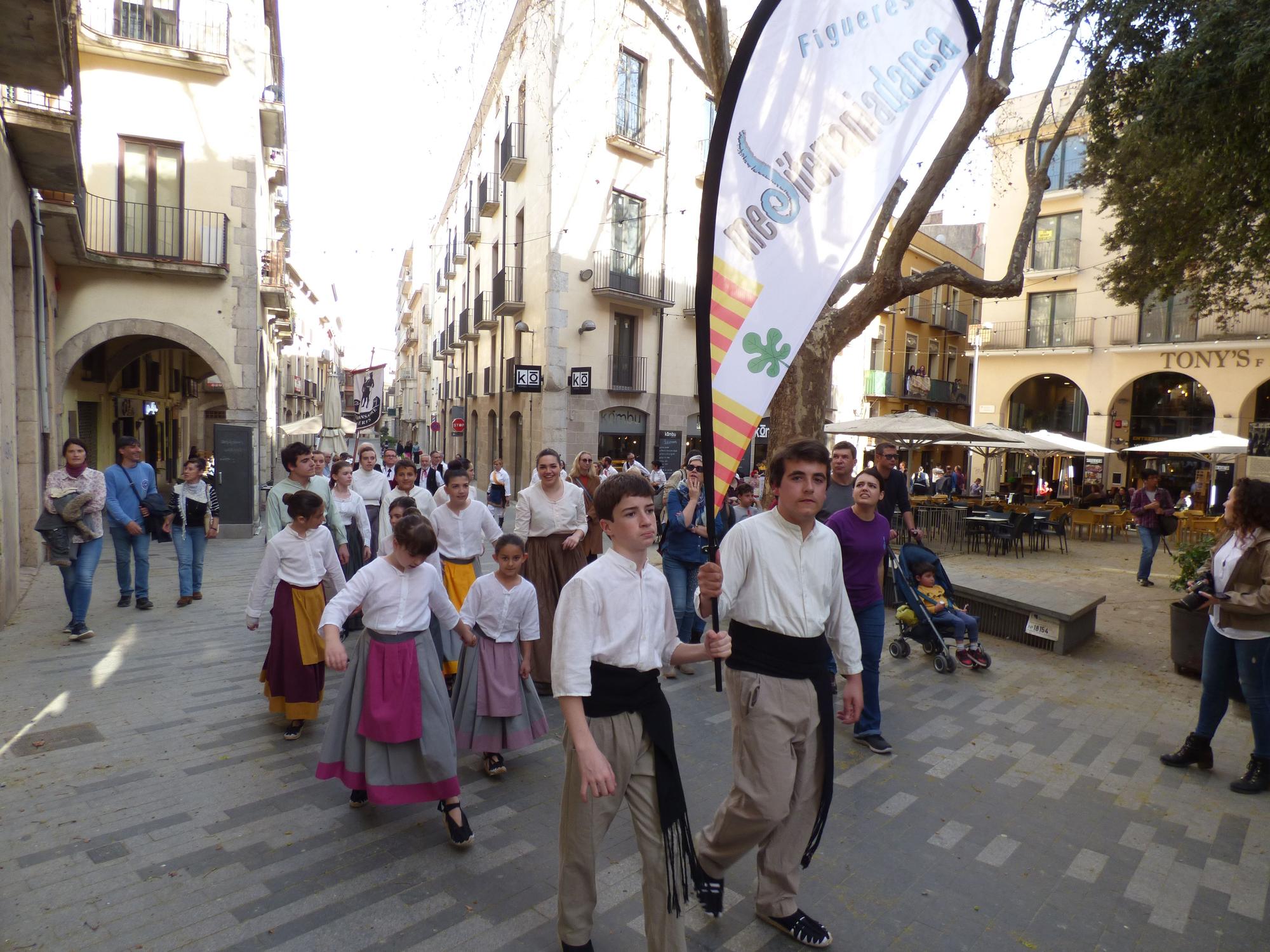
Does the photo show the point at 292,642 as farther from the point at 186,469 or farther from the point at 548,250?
the point at 548,250

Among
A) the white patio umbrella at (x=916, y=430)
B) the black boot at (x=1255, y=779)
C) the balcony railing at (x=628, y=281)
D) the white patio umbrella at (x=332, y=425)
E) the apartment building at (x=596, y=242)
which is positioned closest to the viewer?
the black boot at (x=1255, y=779)

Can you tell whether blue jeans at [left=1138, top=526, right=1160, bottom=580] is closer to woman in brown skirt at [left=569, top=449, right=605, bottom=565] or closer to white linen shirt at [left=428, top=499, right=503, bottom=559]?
woman in brown skirt at [left=569, top=449, right=605, bottom=565]

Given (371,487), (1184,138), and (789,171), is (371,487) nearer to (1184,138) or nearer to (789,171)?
(789,171)

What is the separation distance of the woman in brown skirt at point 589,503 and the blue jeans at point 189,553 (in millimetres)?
4475

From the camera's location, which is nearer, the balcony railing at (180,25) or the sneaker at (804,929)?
the sneaker at (804,929)

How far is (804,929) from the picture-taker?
120 inches

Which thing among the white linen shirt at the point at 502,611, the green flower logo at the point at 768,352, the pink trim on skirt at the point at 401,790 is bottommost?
the pink trim on skirt at the point at 401,790

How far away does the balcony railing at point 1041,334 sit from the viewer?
85.1ft

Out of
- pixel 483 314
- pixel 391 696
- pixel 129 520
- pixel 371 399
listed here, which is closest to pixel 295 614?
pixel 391 696

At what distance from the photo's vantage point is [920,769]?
190 inches

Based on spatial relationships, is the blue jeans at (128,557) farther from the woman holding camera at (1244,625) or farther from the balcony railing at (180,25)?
the balcony railing at (180,25)

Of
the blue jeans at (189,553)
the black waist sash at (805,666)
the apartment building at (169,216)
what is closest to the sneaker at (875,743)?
the black waist sash at (805,666)

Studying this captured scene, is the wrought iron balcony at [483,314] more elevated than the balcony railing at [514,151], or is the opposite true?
the balcony railing at [514,151]

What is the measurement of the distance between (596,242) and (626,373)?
395 centimetres
